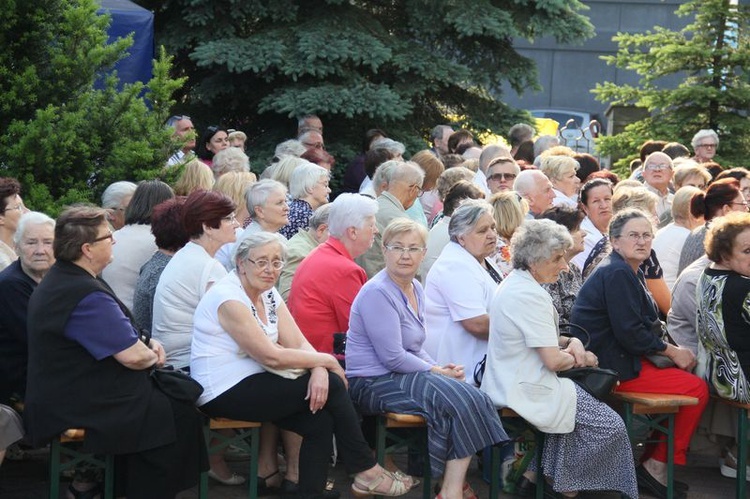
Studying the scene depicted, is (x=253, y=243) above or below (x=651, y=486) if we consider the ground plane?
above

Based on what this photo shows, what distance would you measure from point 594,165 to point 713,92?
5.08 metres

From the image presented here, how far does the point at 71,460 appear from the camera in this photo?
6086mm

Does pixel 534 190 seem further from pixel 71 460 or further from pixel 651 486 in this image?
pixel 71 460

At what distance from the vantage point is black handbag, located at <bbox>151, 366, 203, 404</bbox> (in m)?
6.19

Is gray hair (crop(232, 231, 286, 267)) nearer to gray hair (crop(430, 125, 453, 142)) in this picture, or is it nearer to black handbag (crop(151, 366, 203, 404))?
black handbag (crop(151, 366, 203, 404))

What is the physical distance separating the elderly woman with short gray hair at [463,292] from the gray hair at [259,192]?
128cm

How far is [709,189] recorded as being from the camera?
860 cm

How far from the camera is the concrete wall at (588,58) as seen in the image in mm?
32062

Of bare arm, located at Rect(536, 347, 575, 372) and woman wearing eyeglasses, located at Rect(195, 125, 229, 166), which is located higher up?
bare arm, located at Rect(536, 347, 575, 372)

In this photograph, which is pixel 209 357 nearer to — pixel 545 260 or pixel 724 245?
pixel 545 260

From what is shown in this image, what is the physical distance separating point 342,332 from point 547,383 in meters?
1.27

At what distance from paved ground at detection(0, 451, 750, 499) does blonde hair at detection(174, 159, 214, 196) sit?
210cm

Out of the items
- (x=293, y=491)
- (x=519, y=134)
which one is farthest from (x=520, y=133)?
(x=293, y=491)

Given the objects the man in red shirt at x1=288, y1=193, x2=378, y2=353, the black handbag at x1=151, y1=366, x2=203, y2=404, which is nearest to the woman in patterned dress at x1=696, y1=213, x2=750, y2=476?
the man in red shirt at x1=288, y1=193, x2=378, y2=353
